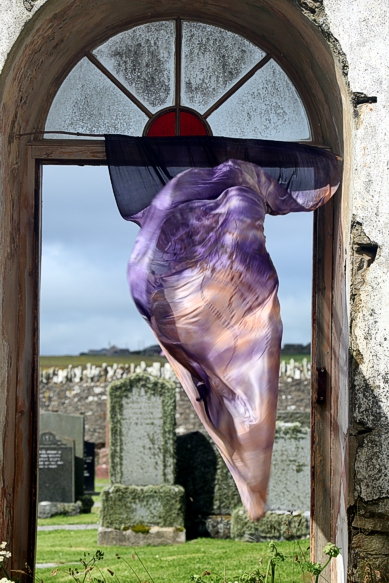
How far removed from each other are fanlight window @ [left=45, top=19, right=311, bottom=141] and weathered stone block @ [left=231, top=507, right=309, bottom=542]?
6.47 m

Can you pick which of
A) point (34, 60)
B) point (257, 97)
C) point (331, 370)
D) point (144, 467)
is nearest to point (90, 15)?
point (34, 60)

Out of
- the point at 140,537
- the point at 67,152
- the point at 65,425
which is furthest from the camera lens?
the point at 65,425

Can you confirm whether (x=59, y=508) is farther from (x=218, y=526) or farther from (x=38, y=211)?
(x=38, y=211)

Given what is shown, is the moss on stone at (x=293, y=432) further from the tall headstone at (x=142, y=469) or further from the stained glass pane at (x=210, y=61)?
the stained glass pane at (x=210, y=61)

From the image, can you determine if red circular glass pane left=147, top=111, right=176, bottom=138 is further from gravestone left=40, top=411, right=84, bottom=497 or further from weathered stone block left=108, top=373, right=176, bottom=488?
gravestone left=40, top=411, right=84, bottom=497

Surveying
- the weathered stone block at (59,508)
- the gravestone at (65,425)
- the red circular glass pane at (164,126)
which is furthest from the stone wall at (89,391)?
the red circular glass pane at (164,126)

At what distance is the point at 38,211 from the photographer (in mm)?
4090

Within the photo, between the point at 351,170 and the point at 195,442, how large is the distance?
792cm

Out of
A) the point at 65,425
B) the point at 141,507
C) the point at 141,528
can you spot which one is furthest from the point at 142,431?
the point at 65,425

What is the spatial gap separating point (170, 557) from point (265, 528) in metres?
1.63

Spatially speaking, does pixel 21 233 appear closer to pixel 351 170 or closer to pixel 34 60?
pixel 34 60

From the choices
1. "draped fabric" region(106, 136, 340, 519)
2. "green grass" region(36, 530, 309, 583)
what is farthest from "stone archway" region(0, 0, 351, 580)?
"green grass" region(36, 530, 309, 583)

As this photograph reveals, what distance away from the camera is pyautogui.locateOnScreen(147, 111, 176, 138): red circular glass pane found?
4215 mm

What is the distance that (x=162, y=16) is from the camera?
4.28 m
